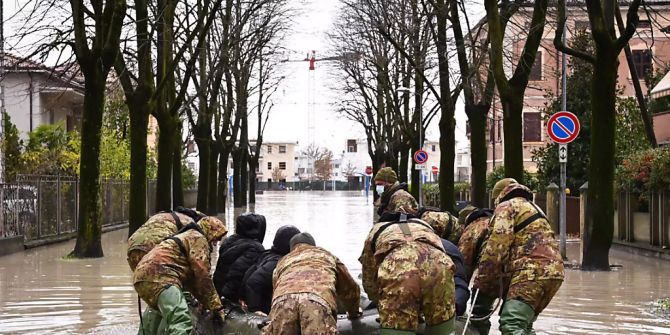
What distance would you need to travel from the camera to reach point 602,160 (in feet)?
62.4

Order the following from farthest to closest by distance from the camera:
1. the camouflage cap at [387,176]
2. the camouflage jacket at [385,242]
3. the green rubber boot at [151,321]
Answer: the camouflage cap at [387,176] → the green rubber boot at [151,321] → the camouflage jacket at [385,242]

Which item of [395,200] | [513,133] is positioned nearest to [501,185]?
[395,200]

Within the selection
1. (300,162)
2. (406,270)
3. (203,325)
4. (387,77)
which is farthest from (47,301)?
(300,162)

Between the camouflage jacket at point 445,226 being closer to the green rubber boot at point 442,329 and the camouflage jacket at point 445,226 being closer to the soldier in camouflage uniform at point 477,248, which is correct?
the soldier in camouflage uniform at point 477,248

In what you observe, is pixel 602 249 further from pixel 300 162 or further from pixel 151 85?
pixel 300 162

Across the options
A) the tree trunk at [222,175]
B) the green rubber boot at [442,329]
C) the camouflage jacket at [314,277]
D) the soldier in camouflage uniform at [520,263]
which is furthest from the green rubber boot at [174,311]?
the tree trunk at [222,175]

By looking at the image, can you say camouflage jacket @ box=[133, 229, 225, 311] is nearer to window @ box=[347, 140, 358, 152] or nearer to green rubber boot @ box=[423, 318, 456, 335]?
green rubber boot @ box=[423, 318, 456, 335]

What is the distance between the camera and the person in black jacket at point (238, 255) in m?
9.98

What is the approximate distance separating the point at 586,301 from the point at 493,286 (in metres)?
6.74

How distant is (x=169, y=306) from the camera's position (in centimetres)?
862

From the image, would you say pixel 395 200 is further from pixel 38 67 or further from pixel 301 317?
pixel 38 67

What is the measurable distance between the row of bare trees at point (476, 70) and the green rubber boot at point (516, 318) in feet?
36.3

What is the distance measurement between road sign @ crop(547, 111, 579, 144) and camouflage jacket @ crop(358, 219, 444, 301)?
12778mm

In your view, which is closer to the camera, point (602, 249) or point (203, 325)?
point (203, 325)
